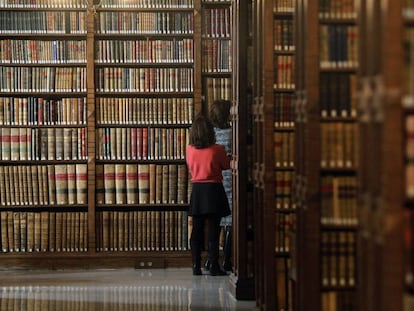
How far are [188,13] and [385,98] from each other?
6968 millimetres

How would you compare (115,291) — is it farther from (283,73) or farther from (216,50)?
(216,50)

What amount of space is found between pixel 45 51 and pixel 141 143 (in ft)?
4.36

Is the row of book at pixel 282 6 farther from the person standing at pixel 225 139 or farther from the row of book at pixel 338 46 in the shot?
the person standing at pixel 225 139

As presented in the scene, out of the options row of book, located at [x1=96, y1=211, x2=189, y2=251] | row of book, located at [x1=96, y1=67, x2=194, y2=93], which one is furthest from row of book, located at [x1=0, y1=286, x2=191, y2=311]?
row of book, located at [x1=96, y1=67, x2=194, y2=93]

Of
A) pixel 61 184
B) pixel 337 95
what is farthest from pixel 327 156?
pixel 61 184

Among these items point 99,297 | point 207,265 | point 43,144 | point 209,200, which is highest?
point 43,144

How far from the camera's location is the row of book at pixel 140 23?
10.7m

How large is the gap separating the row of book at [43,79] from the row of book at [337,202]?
17.0 ft

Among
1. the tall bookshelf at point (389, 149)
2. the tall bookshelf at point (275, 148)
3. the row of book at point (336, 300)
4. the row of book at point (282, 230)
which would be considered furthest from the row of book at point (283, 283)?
the tall bookshelf at point (389, 149)

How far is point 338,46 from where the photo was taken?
235 inches

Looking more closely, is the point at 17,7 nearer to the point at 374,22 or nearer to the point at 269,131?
the point at 269,131

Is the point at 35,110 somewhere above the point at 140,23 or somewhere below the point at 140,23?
below

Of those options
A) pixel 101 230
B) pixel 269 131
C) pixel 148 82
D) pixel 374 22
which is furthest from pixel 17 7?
pixel 374 22

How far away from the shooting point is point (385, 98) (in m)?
3.99
